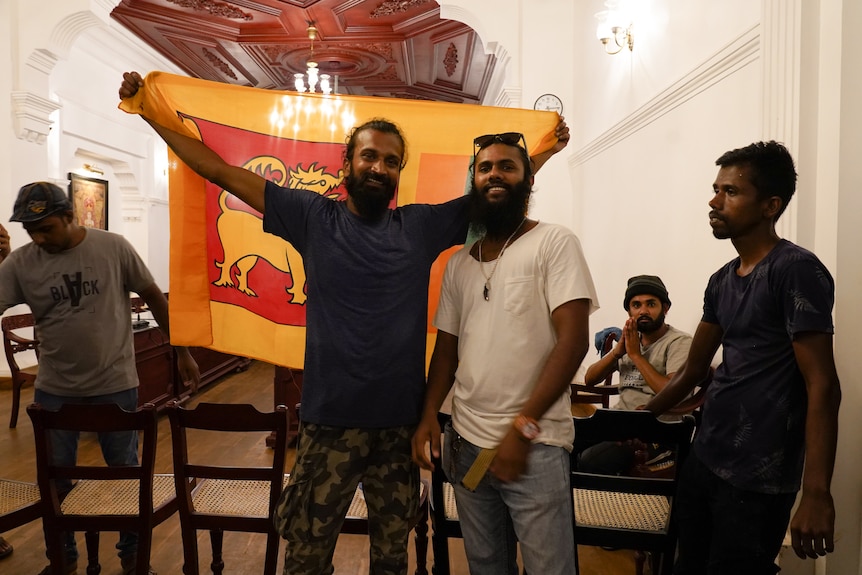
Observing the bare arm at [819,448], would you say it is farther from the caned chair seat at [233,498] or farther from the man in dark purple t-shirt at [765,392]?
the caned chair seat at [233,498]

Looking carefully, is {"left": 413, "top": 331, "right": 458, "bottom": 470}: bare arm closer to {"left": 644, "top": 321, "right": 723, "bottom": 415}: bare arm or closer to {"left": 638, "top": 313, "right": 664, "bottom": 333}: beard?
{"left": 644, "top": 321, "right": 723, "bottom": 415}: bare arm

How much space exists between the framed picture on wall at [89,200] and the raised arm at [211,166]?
21.7 feet

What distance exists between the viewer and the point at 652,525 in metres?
1.91

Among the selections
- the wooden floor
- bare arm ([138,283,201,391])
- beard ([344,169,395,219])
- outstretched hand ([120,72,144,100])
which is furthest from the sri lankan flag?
the wooden floor

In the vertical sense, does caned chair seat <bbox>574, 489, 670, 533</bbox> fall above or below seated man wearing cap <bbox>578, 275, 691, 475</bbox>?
below

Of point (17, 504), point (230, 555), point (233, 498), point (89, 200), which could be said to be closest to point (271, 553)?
point (233, 498)

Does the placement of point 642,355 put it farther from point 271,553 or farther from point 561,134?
point 271,553

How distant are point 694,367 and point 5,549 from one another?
9.84 feet

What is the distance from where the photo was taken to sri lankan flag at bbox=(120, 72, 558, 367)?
2.15m

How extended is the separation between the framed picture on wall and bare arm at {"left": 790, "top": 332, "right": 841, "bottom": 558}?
8.21m

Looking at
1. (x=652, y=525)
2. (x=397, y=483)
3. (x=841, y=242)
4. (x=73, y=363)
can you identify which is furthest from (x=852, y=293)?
(x=73, y=363)

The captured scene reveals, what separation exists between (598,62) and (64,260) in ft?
12.9

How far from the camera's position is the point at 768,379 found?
1.45 m

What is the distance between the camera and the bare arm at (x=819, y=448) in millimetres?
1335
